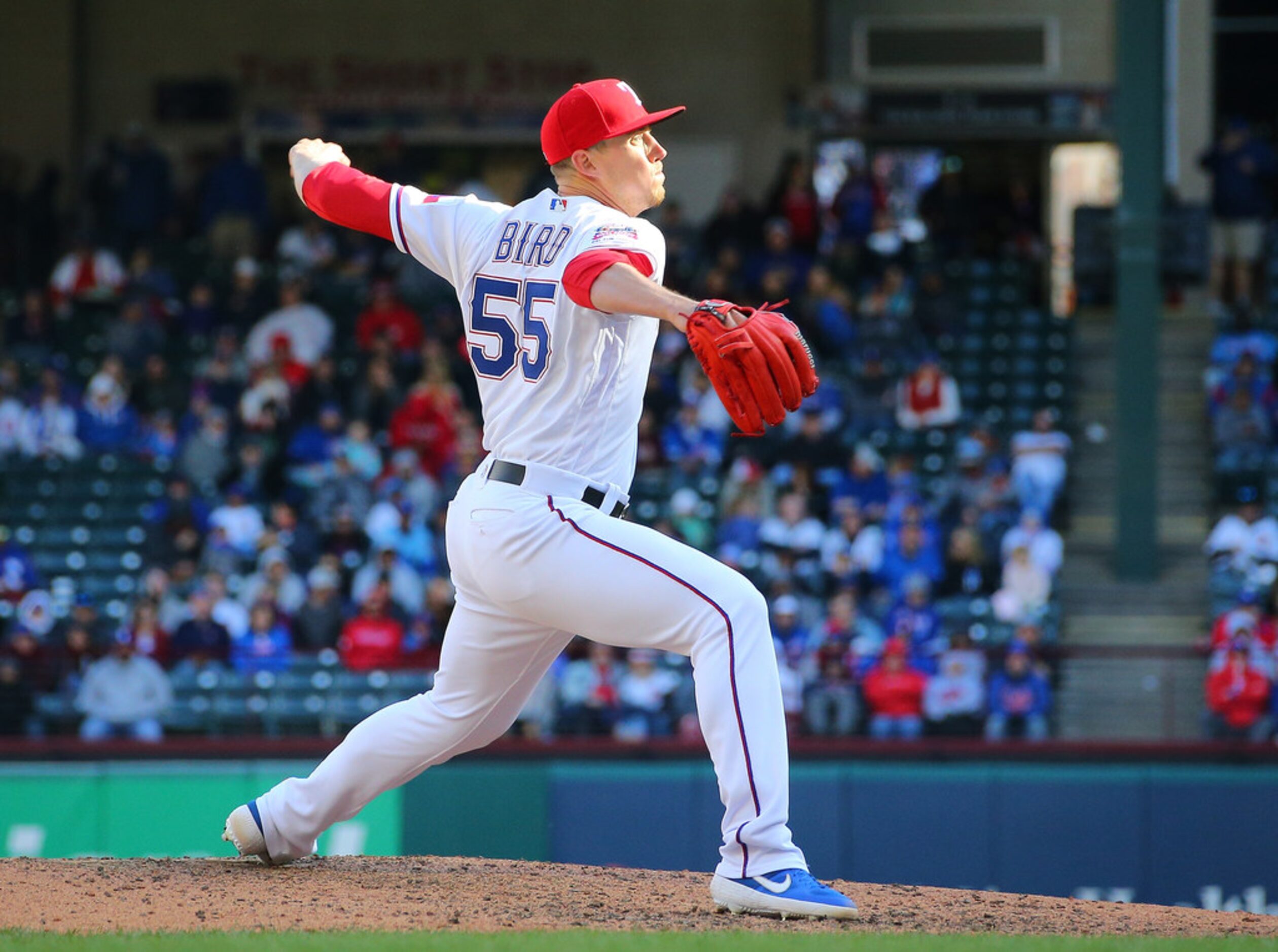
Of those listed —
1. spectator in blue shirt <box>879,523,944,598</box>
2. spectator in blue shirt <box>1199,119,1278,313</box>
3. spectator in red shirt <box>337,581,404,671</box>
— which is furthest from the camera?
spectator in blue shirt <box>1199,119,1278,313</box>

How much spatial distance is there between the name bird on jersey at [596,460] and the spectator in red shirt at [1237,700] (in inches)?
215

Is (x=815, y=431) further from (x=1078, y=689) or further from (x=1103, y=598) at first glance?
(x=1078, y=689)

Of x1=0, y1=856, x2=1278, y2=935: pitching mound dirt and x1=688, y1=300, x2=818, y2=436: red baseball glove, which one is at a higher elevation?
x1=688, y1=300, x2=818, y2=436: red baseball glove

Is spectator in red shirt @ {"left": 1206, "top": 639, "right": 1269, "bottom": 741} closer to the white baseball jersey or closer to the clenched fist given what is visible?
the white baseball jersey

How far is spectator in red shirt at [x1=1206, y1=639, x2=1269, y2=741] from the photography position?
859 cm

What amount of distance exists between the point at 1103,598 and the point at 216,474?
579 cm

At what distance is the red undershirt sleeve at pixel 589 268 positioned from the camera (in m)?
3.48

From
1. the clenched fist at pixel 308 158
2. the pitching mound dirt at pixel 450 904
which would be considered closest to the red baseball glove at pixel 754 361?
the pitching mound dirt at pixel 450 904

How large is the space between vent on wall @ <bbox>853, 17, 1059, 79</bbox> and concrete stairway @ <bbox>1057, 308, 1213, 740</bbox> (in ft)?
8.79

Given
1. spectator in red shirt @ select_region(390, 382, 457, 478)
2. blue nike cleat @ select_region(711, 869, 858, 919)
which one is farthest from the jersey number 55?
spectator in red shirt @ select_region(390, 382, 457, 478)

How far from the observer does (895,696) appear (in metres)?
8.79

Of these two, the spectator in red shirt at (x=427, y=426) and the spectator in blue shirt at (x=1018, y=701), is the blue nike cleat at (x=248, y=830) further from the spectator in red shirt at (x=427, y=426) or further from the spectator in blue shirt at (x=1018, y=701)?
the spectator in red shirt at (x=427, y=426)

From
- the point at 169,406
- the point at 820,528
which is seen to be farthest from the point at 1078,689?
the point at 169,406

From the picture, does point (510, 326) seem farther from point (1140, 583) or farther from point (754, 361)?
point (1140, 583)
